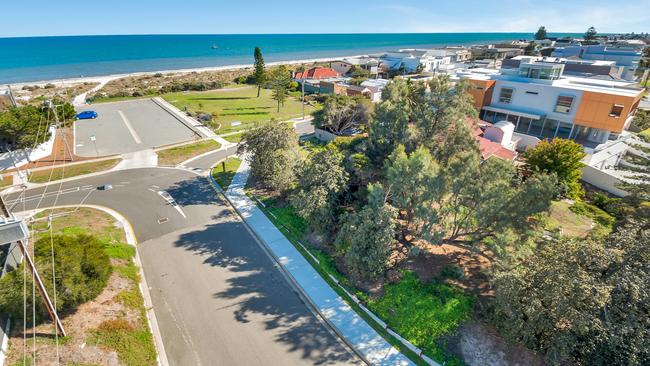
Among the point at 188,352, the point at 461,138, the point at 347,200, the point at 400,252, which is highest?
the point at 461,138

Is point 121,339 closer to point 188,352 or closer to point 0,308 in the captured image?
point 188,352

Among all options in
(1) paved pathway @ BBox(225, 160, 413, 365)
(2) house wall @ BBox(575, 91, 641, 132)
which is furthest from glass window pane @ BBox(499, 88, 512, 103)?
(1) paved pathway @ BBox(225, 160, 413, 365)

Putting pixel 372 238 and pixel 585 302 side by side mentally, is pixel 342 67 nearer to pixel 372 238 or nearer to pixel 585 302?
pixel 372 238

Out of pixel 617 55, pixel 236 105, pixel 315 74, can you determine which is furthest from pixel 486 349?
pixel 617 55

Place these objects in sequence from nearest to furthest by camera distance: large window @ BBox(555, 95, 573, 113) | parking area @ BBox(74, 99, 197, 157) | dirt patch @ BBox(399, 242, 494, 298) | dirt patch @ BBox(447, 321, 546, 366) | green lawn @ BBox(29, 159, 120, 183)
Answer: dirt patch @ BBox(447, 321, 546, 366)
dirt patch @ BBox(399, 242, 494, 298)
green lawn @ BBox(29, 159, 120, 183)
parking area @ BBox(74, 99, 197, 157)
large window @ BBox(555, 95, 573, 113)

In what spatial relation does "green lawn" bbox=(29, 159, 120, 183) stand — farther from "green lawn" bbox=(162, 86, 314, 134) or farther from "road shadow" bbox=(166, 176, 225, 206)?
"green lawn" bbox=(162, 86, 314, 134)

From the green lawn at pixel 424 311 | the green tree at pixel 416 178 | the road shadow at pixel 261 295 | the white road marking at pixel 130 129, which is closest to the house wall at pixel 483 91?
the green tree at pixel 416 178

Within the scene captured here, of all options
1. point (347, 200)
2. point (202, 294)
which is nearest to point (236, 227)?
point (202, 294)

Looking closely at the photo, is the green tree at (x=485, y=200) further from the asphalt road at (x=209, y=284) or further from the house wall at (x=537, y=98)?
the house wall at (x=537, y=98)
